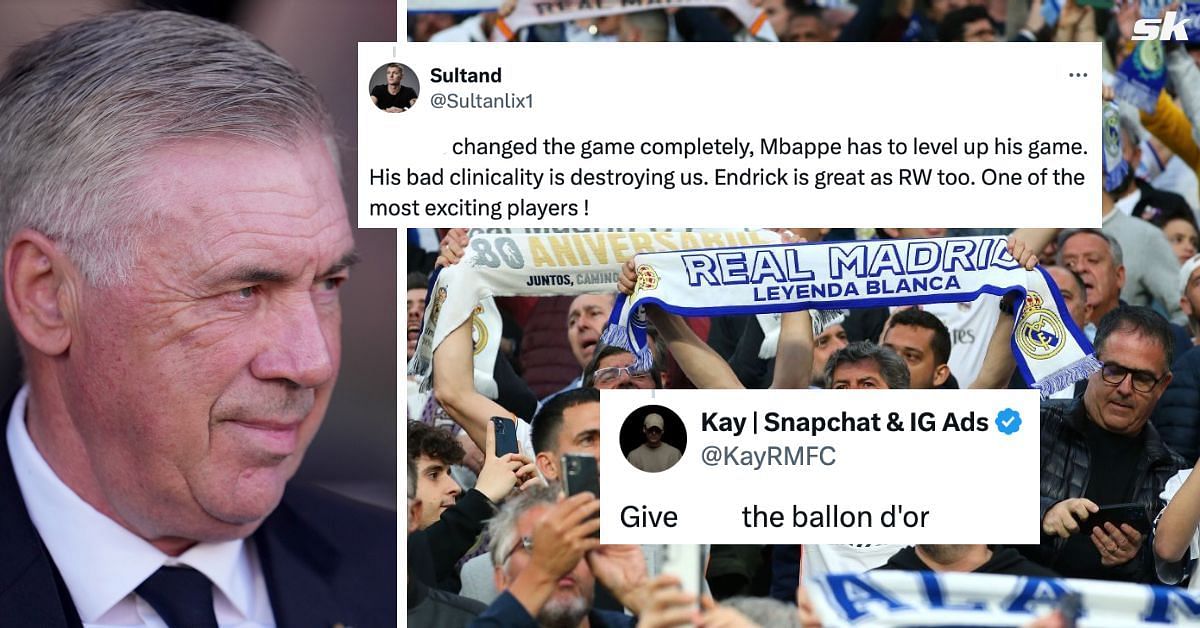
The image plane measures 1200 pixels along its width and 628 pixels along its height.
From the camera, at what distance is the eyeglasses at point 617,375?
13.8 ft

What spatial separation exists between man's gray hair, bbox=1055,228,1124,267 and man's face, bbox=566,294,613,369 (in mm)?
1318

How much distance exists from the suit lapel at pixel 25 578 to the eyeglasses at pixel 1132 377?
2951mm

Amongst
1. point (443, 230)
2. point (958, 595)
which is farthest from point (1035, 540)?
point (443, 230)

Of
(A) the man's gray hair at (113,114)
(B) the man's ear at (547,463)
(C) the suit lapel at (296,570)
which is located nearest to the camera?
(A) the man's gray hair at (113,114)

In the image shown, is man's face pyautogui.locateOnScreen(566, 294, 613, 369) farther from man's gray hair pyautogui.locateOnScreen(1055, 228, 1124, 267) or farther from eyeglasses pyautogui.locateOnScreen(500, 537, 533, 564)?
man's gray hair pyautogui.locateOnScreen(1055, 228, 1124, 267)

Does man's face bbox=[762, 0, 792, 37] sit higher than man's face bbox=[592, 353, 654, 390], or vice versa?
man's face bbox=[762, 0, 792, 37]

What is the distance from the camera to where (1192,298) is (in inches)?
175

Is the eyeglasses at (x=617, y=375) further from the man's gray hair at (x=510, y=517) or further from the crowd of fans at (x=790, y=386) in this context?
the man's gray hair at (x=510, y=517)

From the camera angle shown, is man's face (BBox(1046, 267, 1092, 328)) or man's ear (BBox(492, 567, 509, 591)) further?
man's face (BBox(1046, 267, 1092, 328))

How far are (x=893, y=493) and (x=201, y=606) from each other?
6.27 ft

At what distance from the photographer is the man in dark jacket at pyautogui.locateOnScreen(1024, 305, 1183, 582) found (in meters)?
4.22

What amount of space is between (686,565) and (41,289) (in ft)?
6.20

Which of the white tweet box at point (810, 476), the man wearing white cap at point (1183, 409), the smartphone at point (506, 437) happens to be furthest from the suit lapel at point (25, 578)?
the man wearing white cap at point (1183, 409)

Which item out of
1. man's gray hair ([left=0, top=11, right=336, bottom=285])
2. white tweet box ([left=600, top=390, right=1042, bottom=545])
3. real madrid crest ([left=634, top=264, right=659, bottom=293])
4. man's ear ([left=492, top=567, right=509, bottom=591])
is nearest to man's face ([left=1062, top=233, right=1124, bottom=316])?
white tweet box ([left=600, top=390, right=1042, bottom=545])
